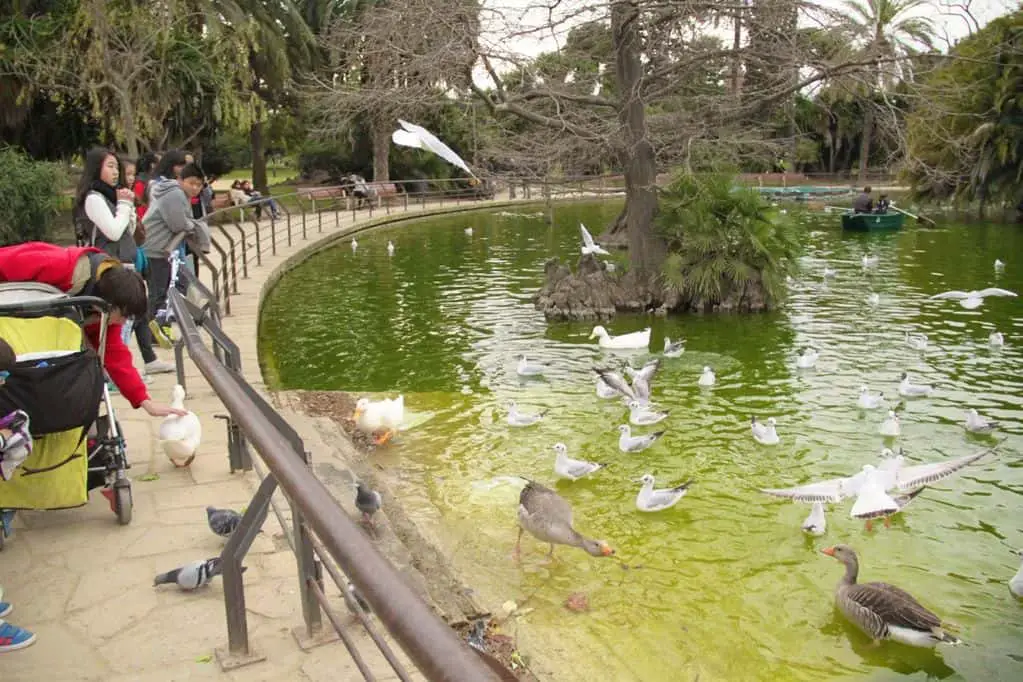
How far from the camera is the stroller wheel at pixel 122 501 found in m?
4.49

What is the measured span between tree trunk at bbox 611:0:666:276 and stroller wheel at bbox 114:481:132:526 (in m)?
10.8

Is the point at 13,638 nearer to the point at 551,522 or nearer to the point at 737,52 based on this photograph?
the point at 551,522

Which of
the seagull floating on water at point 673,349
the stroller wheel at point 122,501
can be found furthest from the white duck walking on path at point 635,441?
the stroller wheel at point 122,501

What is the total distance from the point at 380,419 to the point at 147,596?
437 centimetres

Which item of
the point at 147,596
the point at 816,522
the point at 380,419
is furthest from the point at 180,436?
the point at 816,522

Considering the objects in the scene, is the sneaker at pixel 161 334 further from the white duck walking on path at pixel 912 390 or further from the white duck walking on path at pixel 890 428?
the white duck walking on path at pixel 912 390

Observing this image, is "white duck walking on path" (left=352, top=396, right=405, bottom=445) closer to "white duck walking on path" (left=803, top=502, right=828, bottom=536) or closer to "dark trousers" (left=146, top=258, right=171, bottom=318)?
"dark trousers" (left=146, top=258, right=171, bottom=318)

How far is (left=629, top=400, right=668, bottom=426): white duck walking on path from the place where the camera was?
870 centimetres

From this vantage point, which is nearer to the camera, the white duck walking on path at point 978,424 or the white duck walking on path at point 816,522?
the white duck walking on path at point 816,522

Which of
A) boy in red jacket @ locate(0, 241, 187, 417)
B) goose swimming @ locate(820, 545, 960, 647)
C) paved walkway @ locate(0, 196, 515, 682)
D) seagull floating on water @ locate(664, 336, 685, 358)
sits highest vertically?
boy in red jacket @ locate(0, 241, 187, 417)

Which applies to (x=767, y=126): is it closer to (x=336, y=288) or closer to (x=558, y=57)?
(x=558, y=57)

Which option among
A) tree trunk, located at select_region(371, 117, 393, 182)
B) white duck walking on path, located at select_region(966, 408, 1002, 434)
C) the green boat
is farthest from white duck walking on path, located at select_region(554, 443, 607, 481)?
tree trunk, located at select_region(371, 117, 393, 182)

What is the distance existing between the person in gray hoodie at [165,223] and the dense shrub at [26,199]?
33.1 ft

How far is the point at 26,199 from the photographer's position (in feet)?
56.7
